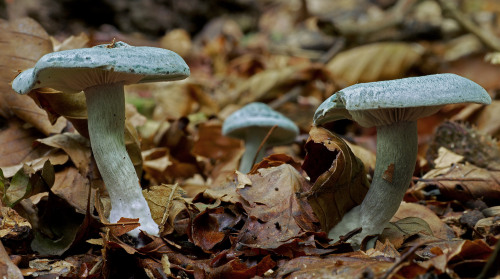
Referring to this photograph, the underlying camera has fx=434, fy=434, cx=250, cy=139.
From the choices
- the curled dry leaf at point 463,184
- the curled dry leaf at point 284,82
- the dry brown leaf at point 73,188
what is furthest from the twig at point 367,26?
the dry brown leaf at point 73,188

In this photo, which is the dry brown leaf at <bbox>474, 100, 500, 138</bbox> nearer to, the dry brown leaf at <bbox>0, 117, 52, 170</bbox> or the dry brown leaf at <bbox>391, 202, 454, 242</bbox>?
the dry brown leaf at <bbox>391, 202, 454, 242</bbox>

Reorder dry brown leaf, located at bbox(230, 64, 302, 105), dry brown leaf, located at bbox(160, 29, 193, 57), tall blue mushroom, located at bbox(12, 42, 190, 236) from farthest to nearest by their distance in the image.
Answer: dry brown leaf, located at bbox(160, 29, 193, 57) < dry brown leaf, located at bbox(230, 64, 302, 105) < tall blue mushroom, located at bbox(12, 42, 190, 236)

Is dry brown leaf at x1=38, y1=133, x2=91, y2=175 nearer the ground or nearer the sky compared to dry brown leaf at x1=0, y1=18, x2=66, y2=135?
nearer the ground

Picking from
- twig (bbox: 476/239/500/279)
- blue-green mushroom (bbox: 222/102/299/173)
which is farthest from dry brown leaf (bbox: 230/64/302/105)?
twig (bbox: 476/239/500/279)

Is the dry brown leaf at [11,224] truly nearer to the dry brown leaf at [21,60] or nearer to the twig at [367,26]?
the dry brown leaf at [21,60]

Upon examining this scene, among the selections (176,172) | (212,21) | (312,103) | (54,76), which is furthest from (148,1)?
(54,76)

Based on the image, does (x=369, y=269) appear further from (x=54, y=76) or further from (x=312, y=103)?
(x=312, y=103)
